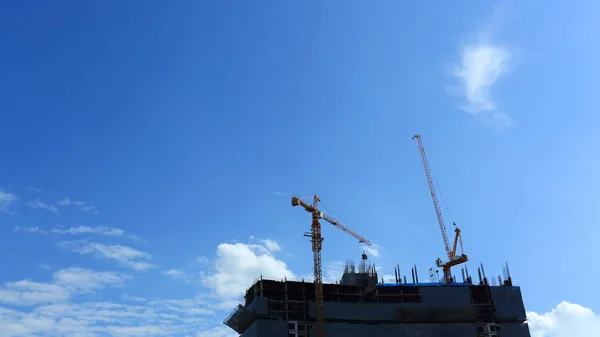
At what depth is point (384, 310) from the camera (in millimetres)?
146750

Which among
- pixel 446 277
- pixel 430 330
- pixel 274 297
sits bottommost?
pixel 430 330

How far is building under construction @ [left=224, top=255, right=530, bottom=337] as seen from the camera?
143000mm

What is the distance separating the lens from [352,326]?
144375mm

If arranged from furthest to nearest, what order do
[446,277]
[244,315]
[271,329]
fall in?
1. [446,277]
2. [244,315]
3. [271,329]

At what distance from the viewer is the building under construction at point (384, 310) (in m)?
143

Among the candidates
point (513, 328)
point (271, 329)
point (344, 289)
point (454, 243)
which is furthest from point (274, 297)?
point (454, 243)

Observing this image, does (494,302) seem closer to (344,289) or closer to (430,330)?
(430,330)

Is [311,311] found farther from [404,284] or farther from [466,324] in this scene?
[466,324]

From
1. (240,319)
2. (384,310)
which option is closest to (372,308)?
(384,310)

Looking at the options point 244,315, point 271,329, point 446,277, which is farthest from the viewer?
point 446,277

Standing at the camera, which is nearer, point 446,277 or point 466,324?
point 466,324

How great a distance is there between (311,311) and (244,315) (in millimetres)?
18010

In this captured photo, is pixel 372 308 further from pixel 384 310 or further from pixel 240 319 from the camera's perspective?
pixel 240 319

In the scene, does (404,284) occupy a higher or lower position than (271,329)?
higher
